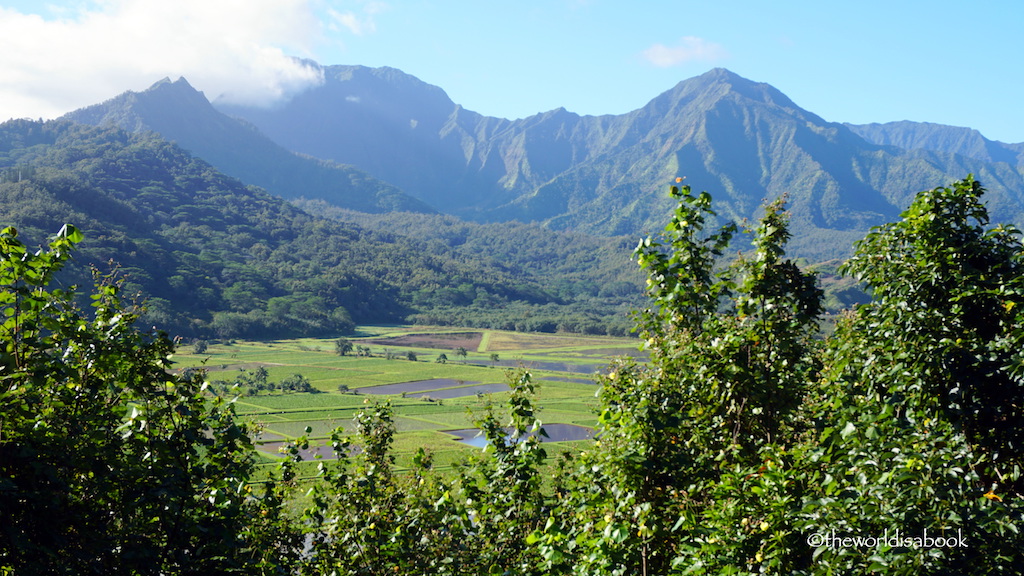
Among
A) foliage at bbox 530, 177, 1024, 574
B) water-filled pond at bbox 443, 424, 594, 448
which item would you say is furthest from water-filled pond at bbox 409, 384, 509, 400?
foliage at bbox 530, 177, 1024, 574

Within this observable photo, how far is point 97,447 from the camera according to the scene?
4297 mm

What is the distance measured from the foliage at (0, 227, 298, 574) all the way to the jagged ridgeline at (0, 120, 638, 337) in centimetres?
7126

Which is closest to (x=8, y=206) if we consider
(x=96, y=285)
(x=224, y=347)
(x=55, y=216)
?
(x=55, y=216)

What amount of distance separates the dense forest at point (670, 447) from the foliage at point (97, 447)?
2cm

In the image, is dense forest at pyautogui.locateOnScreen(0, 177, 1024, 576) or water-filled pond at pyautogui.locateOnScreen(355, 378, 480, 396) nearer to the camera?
dense forest at pyautogui.locateOnScreen(0, 177, 1024, 576)

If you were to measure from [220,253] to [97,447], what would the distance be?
14890cm

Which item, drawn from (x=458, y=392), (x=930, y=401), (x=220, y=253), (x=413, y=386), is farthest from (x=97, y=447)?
(x=220, y=253)

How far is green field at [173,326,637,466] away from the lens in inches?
1342

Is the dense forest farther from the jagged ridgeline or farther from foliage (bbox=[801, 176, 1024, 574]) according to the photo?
the jagged ridgeline

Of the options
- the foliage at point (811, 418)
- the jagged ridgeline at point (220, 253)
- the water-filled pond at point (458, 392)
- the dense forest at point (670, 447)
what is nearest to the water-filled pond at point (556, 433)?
the water-filled pond at point (458, 392)

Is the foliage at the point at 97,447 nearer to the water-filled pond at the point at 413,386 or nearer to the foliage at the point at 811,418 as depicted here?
the foliage at the point at 811,418

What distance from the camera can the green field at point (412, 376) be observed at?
34094 mm

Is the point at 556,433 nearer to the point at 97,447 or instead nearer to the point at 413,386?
the point at 413,386

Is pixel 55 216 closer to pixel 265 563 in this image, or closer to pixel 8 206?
pixel 8 206
